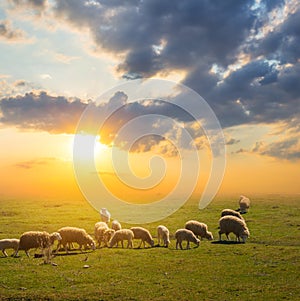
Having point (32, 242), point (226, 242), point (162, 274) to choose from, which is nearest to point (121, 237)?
point (32, 242)

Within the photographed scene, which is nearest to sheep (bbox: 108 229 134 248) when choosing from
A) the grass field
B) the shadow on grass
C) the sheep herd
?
the sheep herd

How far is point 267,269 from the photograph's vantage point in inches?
859

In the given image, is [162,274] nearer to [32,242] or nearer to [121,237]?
[121,237]

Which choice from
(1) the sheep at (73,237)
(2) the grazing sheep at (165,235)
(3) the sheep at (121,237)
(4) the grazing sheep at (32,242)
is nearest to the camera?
(4) the grazing sheep at (32,242)

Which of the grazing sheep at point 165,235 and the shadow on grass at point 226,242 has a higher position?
the grazing sheep at point 165,235

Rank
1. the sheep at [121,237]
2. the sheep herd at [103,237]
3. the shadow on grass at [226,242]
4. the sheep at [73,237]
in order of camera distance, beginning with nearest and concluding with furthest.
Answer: the sheep herd at [103,237] < the sheep at [73,237] < the sheep at [121,237] < the shadow on grass at [226,242]

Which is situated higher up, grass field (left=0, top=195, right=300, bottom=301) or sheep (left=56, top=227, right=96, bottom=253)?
sheep (left=56, top=227, right=96, bottom=253)

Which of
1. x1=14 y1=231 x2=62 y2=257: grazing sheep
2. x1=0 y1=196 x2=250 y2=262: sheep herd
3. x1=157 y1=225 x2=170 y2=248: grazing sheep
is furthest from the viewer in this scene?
x1=157 y1=225 x2=170 y2=248: grazing sheep

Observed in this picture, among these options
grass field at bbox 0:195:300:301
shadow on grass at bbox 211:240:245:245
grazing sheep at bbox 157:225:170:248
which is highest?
grazing sheep at bbox 157:225:170:248

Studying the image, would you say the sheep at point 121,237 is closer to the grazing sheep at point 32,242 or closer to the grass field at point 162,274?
the grass field at point 162,274

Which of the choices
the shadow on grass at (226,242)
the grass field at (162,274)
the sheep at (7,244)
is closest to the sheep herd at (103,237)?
the sheep at (7,244)

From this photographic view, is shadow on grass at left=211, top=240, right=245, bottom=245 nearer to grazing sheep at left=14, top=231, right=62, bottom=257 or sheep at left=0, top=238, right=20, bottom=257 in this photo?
grazing sheep at left=14, top=231, right=62, bottom=257

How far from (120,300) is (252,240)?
1902cm

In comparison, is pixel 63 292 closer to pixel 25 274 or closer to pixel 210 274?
pixel 25 274
